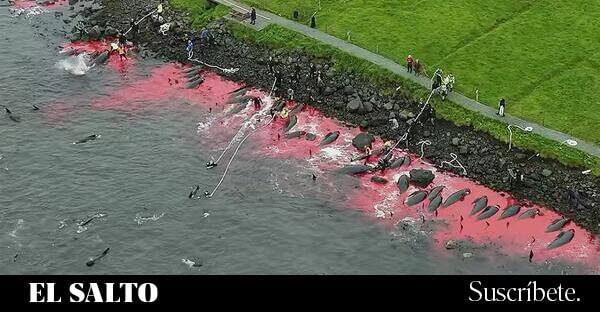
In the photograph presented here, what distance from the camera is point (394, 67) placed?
310 ft

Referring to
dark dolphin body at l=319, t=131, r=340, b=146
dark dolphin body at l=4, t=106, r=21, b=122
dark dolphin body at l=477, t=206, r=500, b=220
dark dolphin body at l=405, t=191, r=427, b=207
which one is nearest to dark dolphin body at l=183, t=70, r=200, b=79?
dark dolphin body at l=4, t=106, r=21, b=122

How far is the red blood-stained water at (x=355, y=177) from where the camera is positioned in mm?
71812

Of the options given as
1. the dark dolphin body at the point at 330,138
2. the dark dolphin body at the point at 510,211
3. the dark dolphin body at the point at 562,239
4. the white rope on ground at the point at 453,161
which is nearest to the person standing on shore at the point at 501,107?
the white rope on ground at the point at 453,161

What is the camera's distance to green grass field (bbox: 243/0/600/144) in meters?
87.2

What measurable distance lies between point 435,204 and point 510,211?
23.9ft

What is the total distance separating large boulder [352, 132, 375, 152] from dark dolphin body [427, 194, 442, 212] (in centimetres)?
1114

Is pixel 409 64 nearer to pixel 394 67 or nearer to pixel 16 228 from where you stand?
pixel 394 67

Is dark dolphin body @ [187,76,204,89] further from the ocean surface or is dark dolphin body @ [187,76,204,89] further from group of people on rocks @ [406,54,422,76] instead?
group of people on rocks @ [406,54,422,76]

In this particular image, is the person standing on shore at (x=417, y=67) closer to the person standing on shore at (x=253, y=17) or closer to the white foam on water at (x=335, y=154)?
the white foam on water at (x=335, y=154)

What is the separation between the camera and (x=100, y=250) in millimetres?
71188

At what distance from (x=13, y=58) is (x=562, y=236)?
7377 cm
